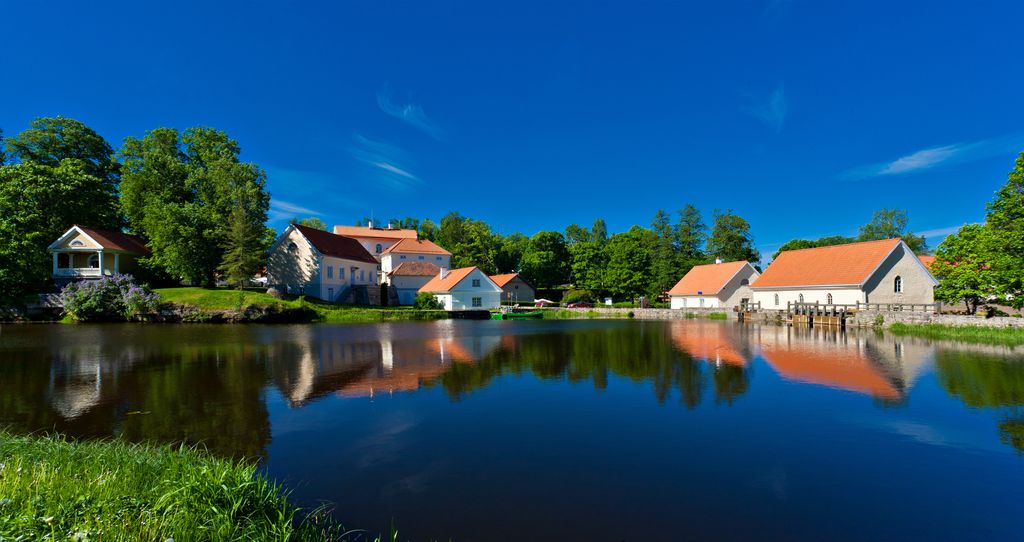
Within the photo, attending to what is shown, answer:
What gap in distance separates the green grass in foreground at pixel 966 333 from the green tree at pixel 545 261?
50.2 metres

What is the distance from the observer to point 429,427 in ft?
29.8

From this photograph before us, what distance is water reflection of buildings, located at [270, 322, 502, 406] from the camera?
12.8 meters

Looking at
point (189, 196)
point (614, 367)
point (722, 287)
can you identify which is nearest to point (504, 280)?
point (722, 287)

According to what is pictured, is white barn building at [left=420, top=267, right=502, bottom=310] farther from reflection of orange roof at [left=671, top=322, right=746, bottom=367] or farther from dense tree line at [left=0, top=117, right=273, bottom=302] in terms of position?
reflection of orange roof at [left=671, top=322, right=746, bottom=367]

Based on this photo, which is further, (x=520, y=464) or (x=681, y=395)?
(x=681, y=395)

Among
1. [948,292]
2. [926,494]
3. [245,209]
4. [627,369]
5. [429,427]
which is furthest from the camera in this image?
[245,209]

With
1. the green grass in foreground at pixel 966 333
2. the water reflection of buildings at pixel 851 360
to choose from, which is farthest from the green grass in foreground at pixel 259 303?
the green grass in foreground at pixel 966 333

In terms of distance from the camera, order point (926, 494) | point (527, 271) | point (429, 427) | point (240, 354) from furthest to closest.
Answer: point (527, 271) → point (240, 354) → point (429, 427) → point (926, 494)

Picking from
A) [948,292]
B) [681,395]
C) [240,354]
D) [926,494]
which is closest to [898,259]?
[948,292]

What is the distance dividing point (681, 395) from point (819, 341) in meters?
17.4

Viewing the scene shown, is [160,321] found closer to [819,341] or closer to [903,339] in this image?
[819,341]

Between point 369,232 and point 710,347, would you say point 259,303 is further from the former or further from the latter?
point 369,232

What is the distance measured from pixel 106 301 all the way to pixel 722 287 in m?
55.2

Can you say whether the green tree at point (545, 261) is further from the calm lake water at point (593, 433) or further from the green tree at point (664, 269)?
the calm lake water at point (593, 433)
